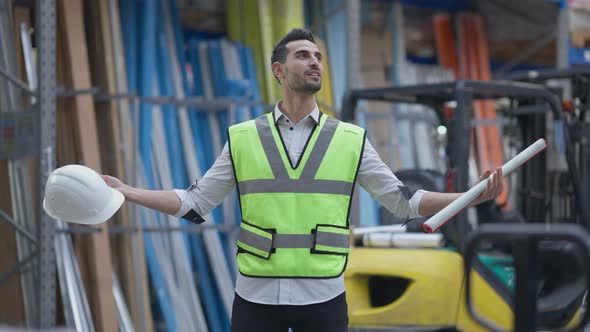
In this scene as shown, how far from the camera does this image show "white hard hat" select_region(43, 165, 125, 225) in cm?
290

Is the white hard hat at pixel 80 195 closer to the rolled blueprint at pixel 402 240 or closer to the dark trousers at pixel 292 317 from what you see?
the dark trousers at pixel 292 317

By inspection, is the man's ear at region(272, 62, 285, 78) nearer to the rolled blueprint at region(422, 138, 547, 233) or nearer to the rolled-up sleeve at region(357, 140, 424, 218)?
the rolled-up sleeve at region(357, 140, 424, 218)

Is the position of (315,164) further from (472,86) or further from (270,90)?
(270,90)

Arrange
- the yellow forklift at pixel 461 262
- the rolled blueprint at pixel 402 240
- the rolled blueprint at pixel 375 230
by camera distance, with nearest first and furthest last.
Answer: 1. the yellow forklift at pixel 461 262
2. the rolled blueprint at pixel 402 240
3. the rolled blueprint at pixel 375 230

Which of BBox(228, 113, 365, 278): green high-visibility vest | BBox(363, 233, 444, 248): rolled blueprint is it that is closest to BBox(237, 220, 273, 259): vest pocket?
BBox(228, 113, 365, 278): green high-visibility vest

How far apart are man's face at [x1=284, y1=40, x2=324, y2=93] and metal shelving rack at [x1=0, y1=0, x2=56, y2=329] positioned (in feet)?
8.43

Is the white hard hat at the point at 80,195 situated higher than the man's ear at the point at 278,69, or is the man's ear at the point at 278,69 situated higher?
the man's ear at the point at 278,69

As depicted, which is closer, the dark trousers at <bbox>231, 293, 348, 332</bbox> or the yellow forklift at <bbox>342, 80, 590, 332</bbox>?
the dark trousers at <bbox>231, 293, 348, 332</bbox>

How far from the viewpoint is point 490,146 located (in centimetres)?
986

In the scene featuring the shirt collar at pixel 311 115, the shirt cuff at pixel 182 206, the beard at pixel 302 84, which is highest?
the beard at pixel 302 84

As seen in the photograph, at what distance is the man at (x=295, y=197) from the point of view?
3.05 meters

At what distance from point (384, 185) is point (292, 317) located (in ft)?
2.06

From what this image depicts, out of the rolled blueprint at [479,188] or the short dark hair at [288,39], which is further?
the short dark hair at [288,39]

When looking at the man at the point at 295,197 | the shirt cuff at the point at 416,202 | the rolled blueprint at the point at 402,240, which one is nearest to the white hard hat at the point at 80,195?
the man at the point at 295,197
